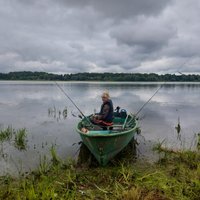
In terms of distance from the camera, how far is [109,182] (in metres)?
7.02

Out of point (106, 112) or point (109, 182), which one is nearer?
point (109, 182)

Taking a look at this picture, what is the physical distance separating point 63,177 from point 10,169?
7.86ft

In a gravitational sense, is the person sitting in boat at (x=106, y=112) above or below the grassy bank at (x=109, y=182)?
above

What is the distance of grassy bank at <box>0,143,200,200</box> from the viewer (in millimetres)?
5887

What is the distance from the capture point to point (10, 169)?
8.93m

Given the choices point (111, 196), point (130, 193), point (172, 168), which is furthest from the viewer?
point (172, 168)

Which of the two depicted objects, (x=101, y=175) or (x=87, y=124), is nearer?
(x=101, y=175)

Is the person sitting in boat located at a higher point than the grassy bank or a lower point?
higher

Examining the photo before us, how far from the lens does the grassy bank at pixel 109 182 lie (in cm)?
589

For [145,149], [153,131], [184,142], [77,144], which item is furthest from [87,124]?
[153,131]

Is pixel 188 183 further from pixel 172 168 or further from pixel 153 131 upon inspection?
pixel 153 131

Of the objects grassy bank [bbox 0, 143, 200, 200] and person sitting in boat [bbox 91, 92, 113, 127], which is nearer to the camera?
grassy bank [bbox 0, 143, 200, 200]

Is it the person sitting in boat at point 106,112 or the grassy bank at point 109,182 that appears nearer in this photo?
the grassy bank at point 109,182

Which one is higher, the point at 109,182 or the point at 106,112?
the point at 106,112
